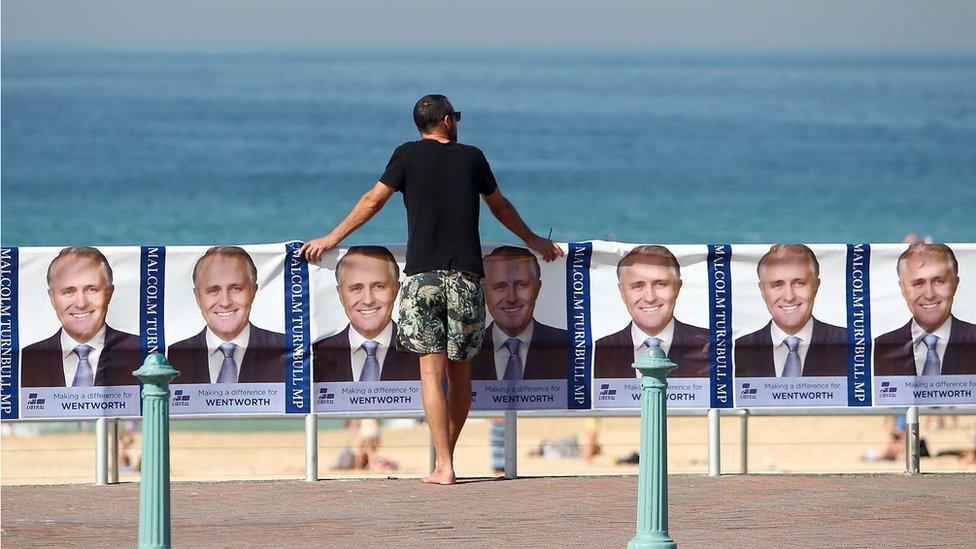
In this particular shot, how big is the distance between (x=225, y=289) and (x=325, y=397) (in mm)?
762

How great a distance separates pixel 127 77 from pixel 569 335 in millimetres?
114903

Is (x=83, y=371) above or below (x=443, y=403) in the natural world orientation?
above

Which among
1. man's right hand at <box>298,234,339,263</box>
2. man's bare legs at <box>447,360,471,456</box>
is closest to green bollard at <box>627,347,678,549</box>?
man's bare legs at <box>447,360,471,456</box>

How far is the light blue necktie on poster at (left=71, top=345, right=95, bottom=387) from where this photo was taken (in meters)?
8.93

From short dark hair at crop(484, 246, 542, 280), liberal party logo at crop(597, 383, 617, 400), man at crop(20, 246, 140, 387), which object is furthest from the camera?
liberal party logo at crop(597, 383, 617, 400)

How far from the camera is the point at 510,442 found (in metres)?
9.27

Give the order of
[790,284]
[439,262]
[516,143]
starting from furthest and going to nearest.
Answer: [516,143] < [790,284] < [439,262]

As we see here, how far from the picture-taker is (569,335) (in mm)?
9203

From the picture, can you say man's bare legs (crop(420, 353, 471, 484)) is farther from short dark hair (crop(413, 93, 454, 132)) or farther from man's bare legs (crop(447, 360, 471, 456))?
short dark hair (crop(413, 93, 454, 132))

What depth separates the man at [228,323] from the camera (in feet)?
29.6

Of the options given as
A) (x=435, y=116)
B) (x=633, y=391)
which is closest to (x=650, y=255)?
(x=633, y=391)

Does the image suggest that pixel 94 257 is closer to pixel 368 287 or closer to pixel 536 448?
pixel 368 287

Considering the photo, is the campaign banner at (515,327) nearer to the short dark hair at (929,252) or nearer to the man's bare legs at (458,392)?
the short dark hair at (929,252)

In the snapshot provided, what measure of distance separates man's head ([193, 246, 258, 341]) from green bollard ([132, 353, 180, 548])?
258 centimetres
